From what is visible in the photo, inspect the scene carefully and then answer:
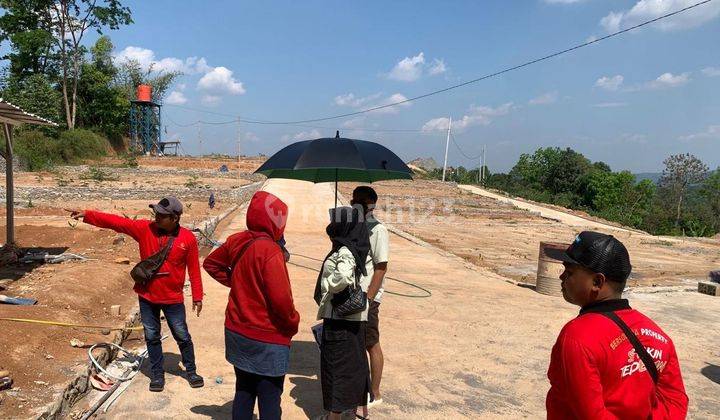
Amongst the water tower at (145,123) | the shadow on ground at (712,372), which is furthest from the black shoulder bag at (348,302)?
the water tower at (145,123)

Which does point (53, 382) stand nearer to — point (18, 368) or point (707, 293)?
point (18, 368)

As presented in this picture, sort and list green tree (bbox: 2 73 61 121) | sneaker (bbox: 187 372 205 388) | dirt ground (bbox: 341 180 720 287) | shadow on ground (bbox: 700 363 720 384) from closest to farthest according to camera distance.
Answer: sneaker (bbox: 187 372 205 388), shadow on ground (bbox: 700 363 720 384), dirt ground (bbox: 341 180 720 287), green tree (bbox: 2 73 61 121)


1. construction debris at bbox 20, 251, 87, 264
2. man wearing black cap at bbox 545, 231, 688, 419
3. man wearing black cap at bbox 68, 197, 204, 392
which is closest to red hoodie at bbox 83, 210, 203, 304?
man wearing black cap at bbox 68, 197, 204, 392

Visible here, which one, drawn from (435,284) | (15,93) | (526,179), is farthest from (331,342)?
(526,179)

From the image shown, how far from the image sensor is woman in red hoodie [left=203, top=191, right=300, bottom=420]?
2.86 meters

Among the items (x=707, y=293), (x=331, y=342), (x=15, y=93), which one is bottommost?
(x=707, y=293)

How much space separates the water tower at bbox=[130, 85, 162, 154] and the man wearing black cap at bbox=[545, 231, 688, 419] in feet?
164

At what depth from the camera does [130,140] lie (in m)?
47.7

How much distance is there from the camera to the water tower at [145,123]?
46487mm

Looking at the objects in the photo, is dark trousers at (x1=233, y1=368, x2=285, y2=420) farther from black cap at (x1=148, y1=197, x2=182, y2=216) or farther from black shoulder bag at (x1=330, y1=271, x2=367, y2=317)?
black cap at (x1=148, y1=197, x2=182, y2=216)

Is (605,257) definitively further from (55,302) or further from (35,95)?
(35,95)

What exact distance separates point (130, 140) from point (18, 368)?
4870 centimetres

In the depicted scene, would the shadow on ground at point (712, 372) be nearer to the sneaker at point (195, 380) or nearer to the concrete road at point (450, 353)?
the concrete road at point (450, 353)

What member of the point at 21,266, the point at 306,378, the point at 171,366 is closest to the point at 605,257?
the point at 306,378
